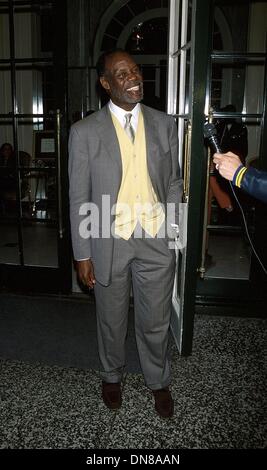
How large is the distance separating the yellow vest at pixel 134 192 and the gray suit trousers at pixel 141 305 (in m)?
0.08

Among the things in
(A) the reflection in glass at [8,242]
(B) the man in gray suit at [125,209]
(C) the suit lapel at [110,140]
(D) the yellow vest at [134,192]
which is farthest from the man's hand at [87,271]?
(A) the reflection in glass at [8,242]

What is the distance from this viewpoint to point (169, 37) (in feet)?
9.68

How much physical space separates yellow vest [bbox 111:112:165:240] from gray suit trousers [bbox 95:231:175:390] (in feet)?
0.26

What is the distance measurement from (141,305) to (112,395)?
0.56 m

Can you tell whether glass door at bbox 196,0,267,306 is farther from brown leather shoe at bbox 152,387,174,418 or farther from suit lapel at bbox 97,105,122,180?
brown leather shoe at bbox 152,387,174,418

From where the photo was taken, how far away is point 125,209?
84.4 inches

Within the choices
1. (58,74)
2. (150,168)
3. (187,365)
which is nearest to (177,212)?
(150,168)

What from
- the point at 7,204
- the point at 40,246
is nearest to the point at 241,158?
the point at 40,246

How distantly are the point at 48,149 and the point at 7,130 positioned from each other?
81.3 inches

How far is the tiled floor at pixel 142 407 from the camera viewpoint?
7.00ft

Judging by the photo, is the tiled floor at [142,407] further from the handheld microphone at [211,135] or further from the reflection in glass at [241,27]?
the reflection in glass at [241,27]
